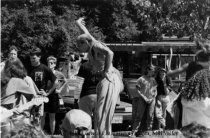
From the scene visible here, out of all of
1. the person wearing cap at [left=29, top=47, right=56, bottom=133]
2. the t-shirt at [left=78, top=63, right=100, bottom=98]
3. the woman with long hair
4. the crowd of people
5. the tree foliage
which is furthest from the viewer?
the tree foliage

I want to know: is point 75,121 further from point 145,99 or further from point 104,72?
point 145,99

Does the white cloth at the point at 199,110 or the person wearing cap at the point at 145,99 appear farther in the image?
the person wearing cap at the point at 145,99

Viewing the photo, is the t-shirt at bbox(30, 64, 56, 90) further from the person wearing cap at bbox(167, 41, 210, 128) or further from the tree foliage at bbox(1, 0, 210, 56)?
the tree foliage at bbox(1, 0, 210, 56)

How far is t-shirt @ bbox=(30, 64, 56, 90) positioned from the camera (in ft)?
32.4

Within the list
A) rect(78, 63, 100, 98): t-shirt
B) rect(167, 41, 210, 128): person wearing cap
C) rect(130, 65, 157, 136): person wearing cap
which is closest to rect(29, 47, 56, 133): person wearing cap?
rect(78, 63, 100, 98): t-shirt

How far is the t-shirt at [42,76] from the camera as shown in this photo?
9.89m

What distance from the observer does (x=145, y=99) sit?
10.8 m

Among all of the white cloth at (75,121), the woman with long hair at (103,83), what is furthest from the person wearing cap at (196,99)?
the white cloth at (75,121)

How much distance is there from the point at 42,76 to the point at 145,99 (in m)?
2.17

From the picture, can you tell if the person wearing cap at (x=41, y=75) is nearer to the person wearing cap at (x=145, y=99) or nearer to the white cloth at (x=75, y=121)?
the person wearing cap at (x=145, y=99)

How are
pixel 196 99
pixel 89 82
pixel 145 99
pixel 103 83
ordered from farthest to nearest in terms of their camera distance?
1. pixel 145 99
2. pixel 89 82
3. pixel 103 83
4. pixel 196 99

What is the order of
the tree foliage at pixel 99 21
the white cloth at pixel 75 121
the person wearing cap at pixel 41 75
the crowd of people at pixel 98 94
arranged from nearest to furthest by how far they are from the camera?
the white cloth at pixel 75 121 < the crowd of people at pixel 98 94 < the person wearing cap at pixel 41 75 < the tree foliage at pixel 99 21

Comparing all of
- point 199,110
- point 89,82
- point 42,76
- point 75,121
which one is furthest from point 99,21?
point 75,121

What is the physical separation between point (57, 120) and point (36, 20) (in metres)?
7.47
